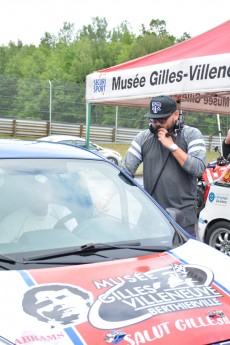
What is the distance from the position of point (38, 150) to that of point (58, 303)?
4.61 feet

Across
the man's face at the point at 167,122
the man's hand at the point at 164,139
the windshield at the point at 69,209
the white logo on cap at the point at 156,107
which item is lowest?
the windshield at the point at 69,209

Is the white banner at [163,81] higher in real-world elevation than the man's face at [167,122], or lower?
higher

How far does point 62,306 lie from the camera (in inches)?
81.0

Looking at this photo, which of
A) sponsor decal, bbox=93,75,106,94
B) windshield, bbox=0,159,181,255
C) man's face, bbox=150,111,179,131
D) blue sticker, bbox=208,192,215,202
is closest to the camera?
windshield, bbox=0,159,181,255

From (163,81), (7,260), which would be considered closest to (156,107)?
(7,260)

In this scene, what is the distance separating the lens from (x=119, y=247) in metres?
2.69

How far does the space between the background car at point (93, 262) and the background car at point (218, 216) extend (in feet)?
8.95

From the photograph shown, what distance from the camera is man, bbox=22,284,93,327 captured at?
198 cm

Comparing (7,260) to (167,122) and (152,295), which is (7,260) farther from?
(167,122)

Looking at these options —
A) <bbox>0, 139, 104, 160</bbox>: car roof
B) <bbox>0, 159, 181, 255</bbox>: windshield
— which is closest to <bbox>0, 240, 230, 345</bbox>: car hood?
<bbox>0, 159, 181, 255</bbox>: windshield

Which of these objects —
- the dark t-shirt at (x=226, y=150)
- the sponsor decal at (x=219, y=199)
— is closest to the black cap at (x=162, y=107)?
the sponsor decal at (x=219, y=199)

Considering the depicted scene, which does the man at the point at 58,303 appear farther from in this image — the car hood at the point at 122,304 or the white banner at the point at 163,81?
the white banner at the point at 163,81

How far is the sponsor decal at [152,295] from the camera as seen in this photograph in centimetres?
203

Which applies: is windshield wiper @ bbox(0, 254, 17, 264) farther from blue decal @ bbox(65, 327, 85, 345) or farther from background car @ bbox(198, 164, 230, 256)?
background car @ bbox(198, 164, 230, 256)
